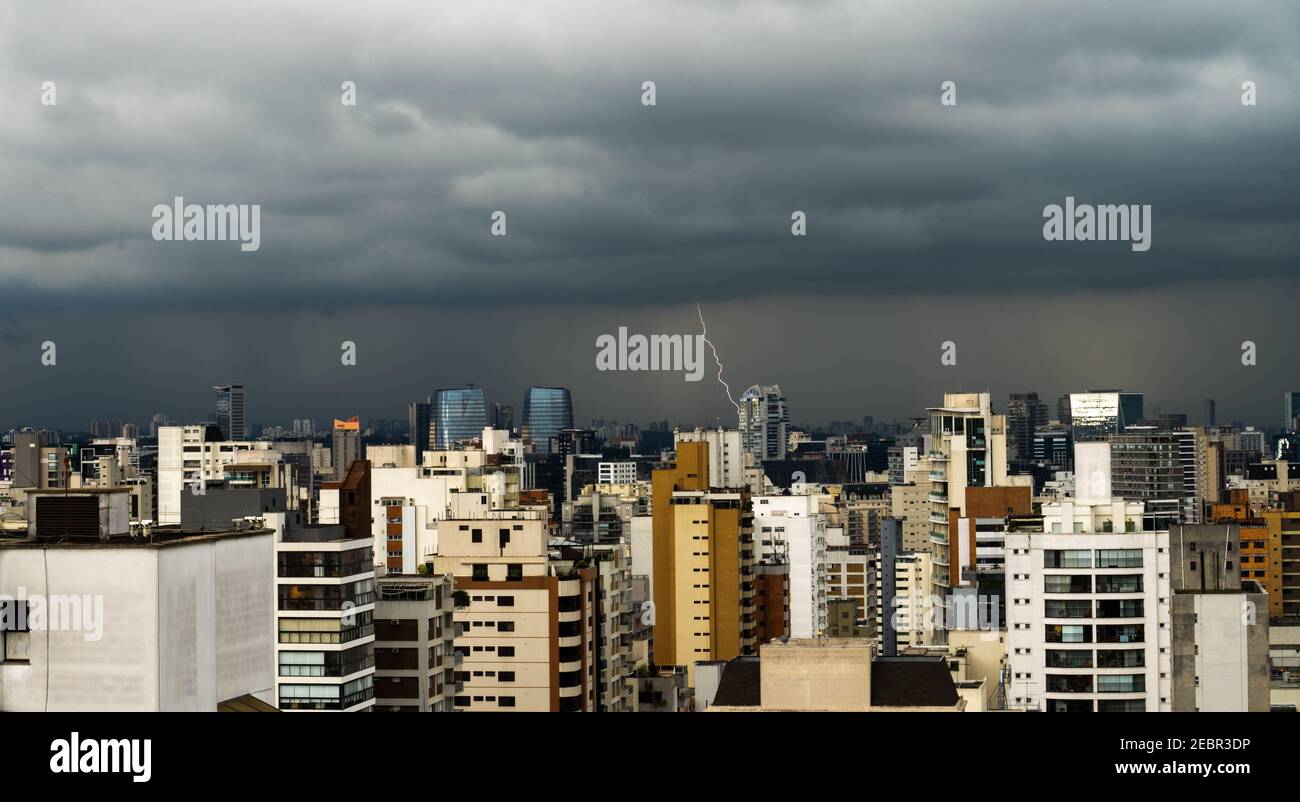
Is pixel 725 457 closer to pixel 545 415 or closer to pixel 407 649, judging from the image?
pixel 545 415

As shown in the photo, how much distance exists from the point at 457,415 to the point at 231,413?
1158 cm

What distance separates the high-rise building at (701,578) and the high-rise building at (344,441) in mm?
23142

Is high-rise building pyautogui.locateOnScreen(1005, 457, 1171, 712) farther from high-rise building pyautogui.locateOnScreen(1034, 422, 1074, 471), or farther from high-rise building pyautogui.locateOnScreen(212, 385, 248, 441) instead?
high-rise building pyautogui.locateOnScreen(212, 385, 248, 441)

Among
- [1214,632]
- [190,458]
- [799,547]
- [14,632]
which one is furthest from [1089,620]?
[190,458]

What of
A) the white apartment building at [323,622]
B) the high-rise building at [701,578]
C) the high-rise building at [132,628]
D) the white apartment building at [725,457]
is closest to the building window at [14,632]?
the high-rise building at [132,628]

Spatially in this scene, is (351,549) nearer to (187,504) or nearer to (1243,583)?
(187,504)

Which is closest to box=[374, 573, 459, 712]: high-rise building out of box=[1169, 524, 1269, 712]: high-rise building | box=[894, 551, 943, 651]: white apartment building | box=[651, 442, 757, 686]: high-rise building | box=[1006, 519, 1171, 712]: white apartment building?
box=[1006, 519, 1171, 712]: white apartment building

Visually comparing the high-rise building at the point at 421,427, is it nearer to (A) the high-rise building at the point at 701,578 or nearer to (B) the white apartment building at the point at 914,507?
(A) the high-rise building at the point at 701,578

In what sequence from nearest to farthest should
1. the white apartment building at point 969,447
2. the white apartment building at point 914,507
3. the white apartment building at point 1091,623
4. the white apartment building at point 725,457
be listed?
1. the white apartment building at point 1091,623
2. the white apartment building at point 969,447
3. the white apartment building at point 725,457
4. the white apartment building at point 914,507

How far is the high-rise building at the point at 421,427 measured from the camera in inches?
2352
